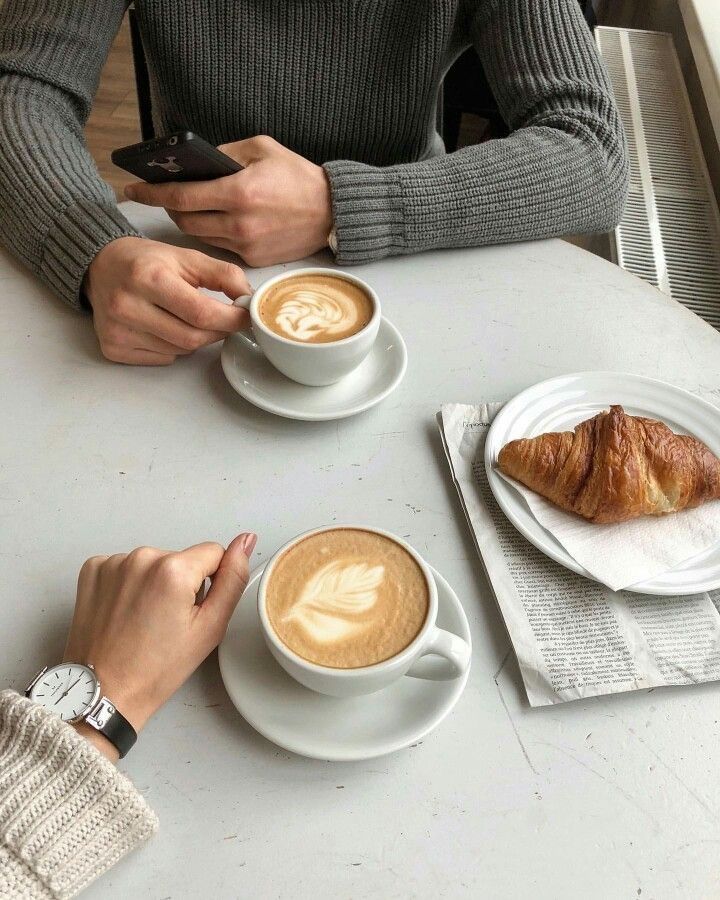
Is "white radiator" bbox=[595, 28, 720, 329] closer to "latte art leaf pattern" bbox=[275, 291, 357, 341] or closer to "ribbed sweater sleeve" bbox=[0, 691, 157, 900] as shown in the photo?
"latte art leaf pattern" bbox=[275, 291, 357, 341]

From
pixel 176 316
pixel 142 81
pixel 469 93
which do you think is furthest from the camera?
pixel 469 93

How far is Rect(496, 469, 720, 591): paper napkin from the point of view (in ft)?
2.03

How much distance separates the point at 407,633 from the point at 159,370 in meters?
0.45

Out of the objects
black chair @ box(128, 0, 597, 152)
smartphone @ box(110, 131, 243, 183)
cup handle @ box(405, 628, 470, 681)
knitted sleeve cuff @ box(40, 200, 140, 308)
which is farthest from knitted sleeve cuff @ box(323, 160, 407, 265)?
black chair @ box(128, 0, 597, 152)

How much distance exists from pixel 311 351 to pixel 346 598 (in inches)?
11.0

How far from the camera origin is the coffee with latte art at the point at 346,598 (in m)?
0.49

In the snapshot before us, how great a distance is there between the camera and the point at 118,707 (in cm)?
50

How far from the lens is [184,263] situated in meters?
0.79

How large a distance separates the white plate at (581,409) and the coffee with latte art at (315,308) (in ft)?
0.62

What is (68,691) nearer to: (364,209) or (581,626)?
(581,626)

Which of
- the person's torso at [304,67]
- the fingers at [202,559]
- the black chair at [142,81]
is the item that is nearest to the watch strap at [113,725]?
the fingers at [202,559]

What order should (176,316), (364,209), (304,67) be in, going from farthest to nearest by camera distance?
(304,67) < (364,209) < (176,316)

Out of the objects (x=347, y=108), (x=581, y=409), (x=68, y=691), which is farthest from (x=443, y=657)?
(x=347, y=108)

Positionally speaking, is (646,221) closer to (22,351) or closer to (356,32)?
(356,32)
